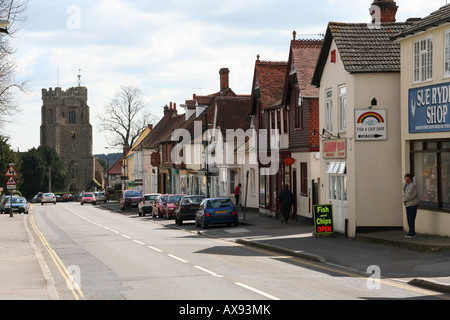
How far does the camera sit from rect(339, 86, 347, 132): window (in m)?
26.3

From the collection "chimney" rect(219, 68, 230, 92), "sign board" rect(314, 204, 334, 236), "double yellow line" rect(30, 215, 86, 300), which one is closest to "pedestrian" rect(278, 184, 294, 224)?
"sign board" rect(314, 204, 334, 236)

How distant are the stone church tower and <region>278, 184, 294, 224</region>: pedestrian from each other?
A: 414ft

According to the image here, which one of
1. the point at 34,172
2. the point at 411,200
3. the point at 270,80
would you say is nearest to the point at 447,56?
the point at 411,200

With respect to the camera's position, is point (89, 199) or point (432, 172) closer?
point (432, 172)

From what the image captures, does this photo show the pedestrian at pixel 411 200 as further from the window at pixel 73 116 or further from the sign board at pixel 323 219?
the window at pixel 73 116

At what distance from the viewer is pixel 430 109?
22.0 metres

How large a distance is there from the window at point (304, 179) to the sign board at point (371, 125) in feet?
29.8

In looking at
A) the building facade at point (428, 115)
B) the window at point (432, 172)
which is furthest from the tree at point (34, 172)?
the window at point (432, 172)

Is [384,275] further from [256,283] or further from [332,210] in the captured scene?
[332,210]

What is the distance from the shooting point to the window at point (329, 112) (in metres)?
28.2

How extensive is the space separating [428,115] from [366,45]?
4.82 metres

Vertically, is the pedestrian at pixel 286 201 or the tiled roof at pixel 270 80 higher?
the tiled roof at pixel 270 80
